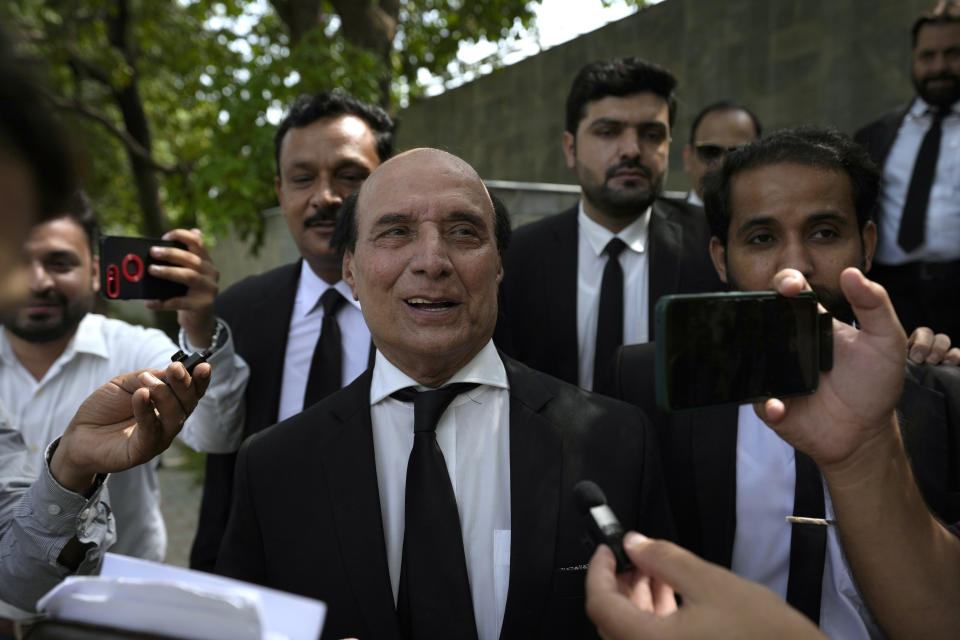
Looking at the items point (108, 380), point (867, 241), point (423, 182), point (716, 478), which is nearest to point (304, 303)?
point (108, 380)

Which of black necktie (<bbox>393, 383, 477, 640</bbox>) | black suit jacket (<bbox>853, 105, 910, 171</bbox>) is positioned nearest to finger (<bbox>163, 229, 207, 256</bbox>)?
black necktie (<bbox>393, 383, 477, 640</bbox>)

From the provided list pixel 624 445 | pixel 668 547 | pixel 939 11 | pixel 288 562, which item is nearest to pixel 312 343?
pixel 288 562

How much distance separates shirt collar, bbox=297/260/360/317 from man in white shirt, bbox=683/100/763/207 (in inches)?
91.0

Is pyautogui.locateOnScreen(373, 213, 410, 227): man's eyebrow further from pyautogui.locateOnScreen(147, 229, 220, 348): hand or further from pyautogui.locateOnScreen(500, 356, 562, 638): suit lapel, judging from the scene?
pyautogui.locateOnScreen(147, 229, 220, 348): hand

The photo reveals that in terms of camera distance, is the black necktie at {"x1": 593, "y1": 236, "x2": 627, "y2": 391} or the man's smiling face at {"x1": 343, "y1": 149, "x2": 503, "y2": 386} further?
the black necktie at {"x1": 593, "y1": 236, "x2": 627, "y2": 391}

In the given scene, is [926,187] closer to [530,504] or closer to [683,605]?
[530,504]

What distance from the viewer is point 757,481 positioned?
227cm

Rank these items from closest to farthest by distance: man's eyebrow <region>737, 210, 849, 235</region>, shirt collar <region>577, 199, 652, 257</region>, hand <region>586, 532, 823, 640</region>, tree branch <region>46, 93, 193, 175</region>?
hand <region>586, 532, 823, 640</region> < man's eyebrow <region>737, 210, 849, 235</region> < shirt collar <region>577, 199, 652, 257</region> < tree branch <region>46, 93, 193, 175</region>

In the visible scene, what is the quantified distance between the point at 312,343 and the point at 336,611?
1.43 meters

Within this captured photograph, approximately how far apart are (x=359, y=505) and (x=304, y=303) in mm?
1438

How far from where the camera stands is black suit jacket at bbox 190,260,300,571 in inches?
118

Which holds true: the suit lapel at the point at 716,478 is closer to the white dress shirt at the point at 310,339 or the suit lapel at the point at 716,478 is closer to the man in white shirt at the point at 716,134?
the white dress shirt at the point at 310,339

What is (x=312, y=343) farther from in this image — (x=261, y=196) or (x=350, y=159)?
(x=261, y=196)

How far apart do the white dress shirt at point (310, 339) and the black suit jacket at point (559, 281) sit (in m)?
0.59
